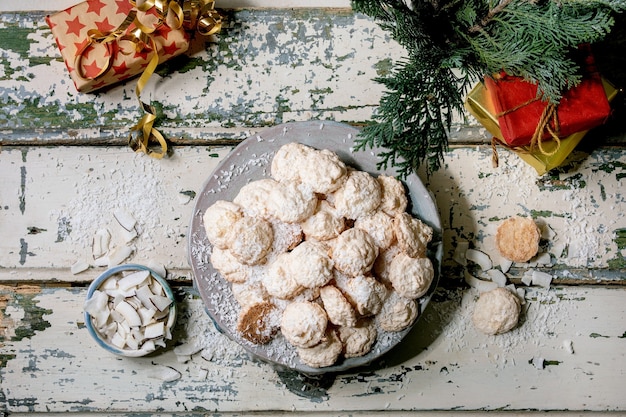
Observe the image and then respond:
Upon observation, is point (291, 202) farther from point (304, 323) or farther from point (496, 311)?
point (496, 311)

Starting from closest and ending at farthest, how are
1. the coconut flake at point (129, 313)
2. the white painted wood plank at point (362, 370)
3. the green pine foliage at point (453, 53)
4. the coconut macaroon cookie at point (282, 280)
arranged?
the green pine foliage at point (453, 53) → the coconut macaroon cookie at point (282, 280) → the coconut flake at point (129, 313) → the white painted wood plank at point (362, 370)

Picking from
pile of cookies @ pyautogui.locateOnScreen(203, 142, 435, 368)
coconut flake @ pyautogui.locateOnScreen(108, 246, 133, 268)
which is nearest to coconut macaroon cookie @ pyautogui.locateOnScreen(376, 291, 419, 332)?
pile of cookies @ pyautogui.locateOnScreen(203, 142, 435, 368)

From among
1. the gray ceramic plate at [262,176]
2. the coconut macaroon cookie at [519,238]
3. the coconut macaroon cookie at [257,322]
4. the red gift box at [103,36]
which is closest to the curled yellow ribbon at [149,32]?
the red gift box at [103,36]

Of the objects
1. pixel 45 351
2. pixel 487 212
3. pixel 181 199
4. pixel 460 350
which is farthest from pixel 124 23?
pixel 460 350

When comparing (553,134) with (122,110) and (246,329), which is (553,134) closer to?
(246,329)

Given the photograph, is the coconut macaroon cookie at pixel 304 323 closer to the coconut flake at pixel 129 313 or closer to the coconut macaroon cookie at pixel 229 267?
the coconut macaroon cookie at pixel 229 267

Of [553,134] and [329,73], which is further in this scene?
[329,73]
